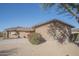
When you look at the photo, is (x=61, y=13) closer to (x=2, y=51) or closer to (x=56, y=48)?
(x=56, y=48)

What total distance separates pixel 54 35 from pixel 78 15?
270mm

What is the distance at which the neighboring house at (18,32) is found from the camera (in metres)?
1.39

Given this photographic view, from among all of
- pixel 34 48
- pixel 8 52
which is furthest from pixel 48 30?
pixel 8 52

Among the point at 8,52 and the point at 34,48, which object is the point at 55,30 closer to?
the point at 34,48

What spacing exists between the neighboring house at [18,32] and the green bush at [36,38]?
0.13 ft

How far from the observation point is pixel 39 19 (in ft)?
4.58

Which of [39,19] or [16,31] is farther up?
[39,19]

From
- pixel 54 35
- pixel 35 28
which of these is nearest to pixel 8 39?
pixel 35 28

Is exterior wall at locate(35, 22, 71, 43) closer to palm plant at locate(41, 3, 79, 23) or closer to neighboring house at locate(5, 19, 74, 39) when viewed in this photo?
neighboring house at locate(5, 19, 74, 39)

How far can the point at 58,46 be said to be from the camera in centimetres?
138

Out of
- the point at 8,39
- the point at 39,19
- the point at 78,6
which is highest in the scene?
the point at 78,6

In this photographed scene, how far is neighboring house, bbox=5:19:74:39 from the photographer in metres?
1.39

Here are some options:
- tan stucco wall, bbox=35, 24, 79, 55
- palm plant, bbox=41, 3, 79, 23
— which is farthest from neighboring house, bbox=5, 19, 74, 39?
palm plant, bbox=41, 3, 79, 23

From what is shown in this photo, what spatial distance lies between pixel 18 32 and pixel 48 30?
0.84ft
